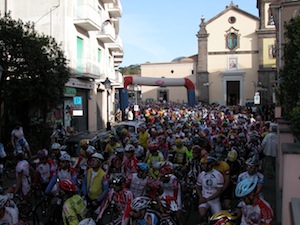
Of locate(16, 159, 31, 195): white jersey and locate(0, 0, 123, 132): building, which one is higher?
locate(0, 0, 123, 132): building

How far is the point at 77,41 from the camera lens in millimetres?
23719

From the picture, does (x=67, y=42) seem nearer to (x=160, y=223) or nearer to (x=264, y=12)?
(x=160, y=223)

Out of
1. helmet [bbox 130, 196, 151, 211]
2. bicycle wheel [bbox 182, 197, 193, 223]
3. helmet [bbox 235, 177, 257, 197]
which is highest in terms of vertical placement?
helmet [bbox 235, 177, 257, 197]

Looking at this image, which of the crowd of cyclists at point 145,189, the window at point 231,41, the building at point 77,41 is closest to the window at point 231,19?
the window at point 231,41

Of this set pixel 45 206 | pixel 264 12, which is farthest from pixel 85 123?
pixel 264 12

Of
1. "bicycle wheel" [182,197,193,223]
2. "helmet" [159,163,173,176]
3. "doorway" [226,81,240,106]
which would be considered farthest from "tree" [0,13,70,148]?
"doorway" [226,81,240,106]

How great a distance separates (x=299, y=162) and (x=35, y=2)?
19.6 meters

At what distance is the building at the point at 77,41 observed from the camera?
2205 cm

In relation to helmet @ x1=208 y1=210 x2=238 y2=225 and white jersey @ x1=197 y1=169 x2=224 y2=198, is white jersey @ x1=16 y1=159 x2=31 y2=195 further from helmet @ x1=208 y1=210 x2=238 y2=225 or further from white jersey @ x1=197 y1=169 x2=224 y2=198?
helmet @ x1=208 y1=210 x2=238 y2=225

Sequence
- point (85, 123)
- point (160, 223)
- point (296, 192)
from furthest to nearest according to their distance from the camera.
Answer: point (85, 123) < point (296, 192) < point (160, 223)

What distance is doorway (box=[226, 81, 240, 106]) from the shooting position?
55.6 m

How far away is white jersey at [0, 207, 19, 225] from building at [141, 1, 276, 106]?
1966 inches

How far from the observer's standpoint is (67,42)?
72.2 feet

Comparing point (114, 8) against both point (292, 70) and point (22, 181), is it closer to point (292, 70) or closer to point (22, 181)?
point (22, 181)
